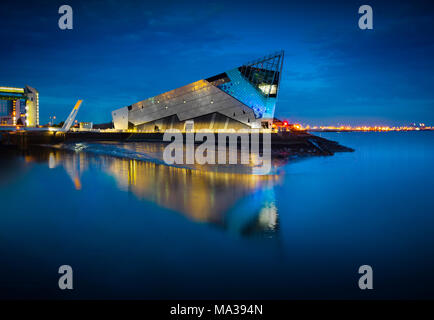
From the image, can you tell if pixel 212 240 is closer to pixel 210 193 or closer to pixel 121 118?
pixel 210 193

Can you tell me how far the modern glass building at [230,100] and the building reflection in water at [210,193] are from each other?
25008 mm

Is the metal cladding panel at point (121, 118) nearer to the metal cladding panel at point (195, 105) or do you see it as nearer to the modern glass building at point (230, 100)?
the metal cladding panel at point (195, 105)

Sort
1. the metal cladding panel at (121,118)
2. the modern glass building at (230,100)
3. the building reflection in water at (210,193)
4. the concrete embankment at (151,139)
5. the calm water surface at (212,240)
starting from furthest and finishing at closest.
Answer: the metal cladding panel at (121,118), the modern glass building at (230,100), the concrete embankment at (151,139), the building reflection in water at (210,193), the calm water surface at (212,240)

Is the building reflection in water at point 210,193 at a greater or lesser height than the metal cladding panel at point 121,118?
lesser

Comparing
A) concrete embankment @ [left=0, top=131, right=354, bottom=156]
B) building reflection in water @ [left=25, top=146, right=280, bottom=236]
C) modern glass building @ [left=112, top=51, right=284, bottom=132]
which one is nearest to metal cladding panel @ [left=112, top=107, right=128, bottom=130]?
concrete embankment @ [left=0, top=131, right=354, bottom=156]

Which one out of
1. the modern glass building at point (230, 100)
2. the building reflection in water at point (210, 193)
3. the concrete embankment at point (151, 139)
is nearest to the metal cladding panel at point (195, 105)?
the modern glass building at point (230, 100)

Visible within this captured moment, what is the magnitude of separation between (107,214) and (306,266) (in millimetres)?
6487

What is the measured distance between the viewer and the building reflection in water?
9.20 metres

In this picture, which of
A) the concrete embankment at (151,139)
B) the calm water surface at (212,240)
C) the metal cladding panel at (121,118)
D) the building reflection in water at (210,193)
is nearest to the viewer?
the calm water surface at (212,240)

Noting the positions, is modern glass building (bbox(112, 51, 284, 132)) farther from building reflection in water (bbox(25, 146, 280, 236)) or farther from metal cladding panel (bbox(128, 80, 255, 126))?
building reflection in water (bbox(25, 146, 280, 236))

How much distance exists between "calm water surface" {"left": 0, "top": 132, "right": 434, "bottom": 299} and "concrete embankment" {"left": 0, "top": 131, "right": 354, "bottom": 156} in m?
17.3

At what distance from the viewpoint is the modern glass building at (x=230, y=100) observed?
42.1 m

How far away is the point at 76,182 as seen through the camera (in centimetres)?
1582

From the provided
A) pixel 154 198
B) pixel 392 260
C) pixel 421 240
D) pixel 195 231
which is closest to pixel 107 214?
pixel 154 198
